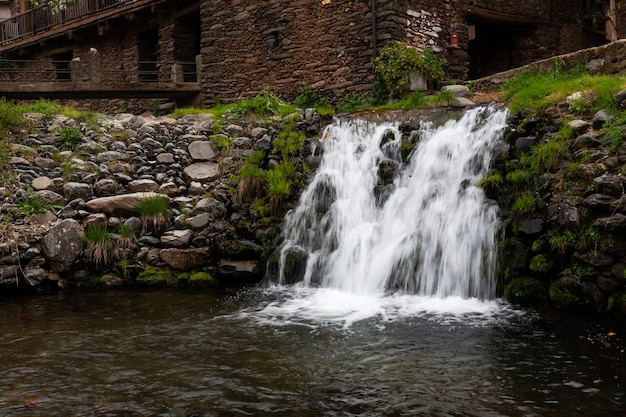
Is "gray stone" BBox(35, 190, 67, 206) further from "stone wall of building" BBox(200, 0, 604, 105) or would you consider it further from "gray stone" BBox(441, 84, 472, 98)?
"gray stone" BBox(441, 84, 472, 98)

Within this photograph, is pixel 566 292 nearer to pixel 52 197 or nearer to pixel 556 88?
pixel 556 88

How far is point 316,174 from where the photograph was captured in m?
10.5

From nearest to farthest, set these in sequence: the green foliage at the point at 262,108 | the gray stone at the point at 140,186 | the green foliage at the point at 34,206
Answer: the green foliage at the point at 34,206 < the gray stone at the point at 140,186 < the green foliage at the point at 262,108

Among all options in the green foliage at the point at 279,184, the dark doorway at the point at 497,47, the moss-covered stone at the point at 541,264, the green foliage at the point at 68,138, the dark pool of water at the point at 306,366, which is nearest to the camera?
the dark pool of water at the point at 306,366

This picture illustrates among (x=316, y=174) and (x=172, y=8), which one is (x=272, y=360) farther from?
(x=172, y=8)

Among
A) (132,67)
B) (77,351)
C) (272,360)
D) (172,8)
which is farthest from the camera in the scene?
(132,67)

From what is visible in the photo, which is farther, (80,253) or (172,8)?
(172,8)

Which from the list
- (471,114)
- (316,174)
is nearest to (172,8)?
(316,174)

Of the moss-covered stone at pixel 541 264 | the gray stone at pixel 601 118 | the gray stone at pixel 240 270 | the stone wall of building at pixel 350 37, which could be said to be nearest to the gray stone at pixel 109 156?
Result: the gray stone at pixel 240 270

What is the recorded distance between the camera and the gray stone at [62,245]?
918 centimetres

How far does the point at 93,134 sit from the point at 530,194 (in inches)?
327

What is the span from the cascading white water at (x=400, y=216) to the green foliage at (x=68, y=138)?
463 centimetres

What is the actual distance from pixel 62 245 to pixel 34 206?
40.9 inches

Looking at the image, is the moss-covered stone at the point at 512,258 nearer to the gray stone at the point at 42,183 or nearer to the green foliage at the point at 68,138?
the gray stone at the point at 42,183
